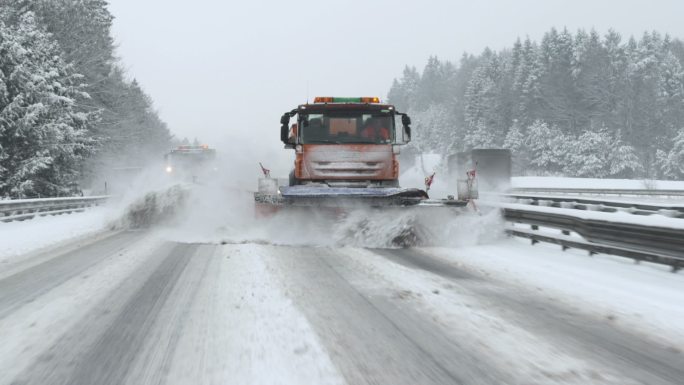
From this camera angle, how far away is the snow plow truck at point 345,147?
8.98m

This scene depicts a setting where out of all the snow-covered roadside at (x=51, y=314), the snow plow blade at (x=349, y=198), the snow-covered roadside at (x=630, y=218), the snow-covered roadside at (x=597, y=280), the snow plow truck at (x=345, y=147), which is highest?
the snow plow truck at (x=345, y=147)

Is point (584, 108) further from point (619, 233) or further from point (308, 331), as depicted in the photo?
point (308, 331)

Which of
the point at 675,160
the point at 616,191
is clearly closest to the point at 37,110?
the point at 616,191

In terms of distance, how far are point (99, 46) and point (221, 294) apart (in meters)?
30.3

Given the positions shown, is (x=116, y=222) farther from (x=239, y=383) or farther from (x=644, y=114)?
(x=644, y=114)

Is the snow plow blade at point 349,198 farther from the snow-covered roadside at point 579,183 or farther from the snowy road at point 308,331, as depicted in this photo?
the snow-covered roadside at point 579,183

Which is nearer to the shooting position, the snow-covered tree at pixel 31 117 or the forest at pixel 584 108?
the snow-covered tree at pixel 31 117

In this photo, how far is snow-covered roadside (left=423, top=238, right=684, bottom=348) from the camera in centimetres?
383

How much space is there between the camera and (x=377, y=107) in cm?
988

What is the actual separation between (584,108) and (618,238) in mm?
61553

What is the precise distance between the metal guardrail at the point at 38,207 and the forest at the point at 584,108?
163 ft

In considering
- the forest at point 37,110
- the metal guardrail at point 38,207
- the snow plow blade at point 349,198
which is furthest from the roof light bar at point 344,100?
the forest at point 37,110

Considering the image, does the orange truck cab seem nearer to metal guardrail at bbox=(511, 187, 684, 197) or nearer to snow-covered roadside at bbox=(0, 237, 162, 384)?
snow-covered roadside at bbox=(0, 237, 162, 384)

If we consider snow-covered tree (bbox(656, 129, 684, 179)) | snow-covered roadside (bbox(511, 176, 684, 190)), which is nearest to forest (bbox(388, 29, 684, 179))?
snow-covered tree (bbox(656, 129, 684, 179))
